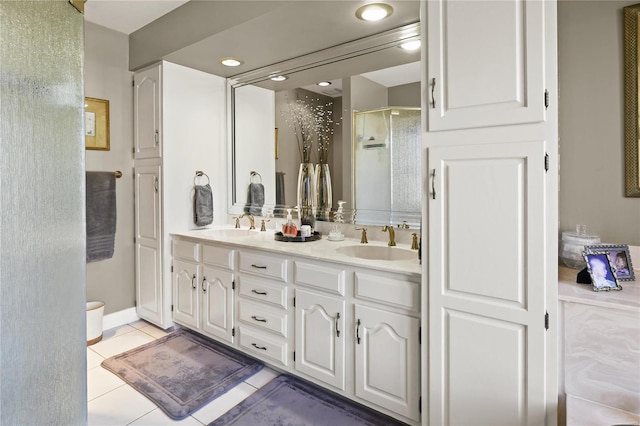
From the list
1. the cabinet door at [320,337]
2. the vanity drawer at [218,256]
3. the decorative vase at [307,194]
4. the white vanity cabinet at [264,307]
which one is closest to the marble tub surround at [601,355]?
the cabinet door at [320,337]

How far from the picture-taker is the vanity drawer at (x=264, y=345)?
2.19 meters

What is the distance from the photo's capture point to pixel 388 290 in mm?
1731

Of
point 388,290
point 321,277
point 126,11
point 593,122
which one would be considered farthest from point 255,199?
point 593,122

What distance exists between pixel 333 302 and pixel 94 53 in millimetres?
2708

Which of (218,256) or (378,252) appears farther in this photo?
(218,256)

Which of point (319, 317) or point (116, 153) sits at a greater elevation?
point (116, 153)

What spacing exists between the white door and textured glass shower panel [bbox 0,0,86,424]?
214 cm

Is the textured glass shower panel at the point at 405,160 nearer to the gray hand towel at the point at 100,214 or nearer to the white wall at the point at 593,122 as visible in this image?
the white wall at the point at 593,122

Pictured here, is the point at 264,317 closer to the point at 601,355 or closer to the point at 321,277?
the point at 321,277

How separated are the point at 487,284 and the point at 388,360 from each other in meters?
0.64

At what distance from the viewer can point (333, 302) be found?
1.92 m

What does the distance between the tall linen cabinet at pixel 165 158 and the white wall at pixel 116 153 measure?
74 mm

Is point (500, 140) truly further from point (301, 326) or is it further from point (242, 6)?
point (242, 6)

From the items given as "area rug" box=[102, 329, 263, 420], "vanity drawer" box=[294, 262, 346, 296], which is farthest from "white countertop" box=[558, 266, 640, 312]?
"area rug" box=[102, 329, 263, 420]
